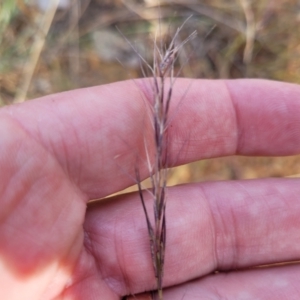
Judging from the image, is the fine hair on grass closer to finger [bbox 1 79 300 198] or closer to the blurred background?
finger [bbox 1 79 300 198]

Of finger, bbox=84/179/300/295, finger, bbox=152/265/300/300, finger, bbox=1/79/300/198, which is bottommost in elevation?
finger, bbox=152/265/300/300

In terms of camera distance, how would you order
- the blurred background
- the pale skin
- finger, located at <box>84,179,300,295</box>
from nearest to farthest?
1. the pale skin
2. finger, located at <box>84,179,300,295</box>
3. the blurred background

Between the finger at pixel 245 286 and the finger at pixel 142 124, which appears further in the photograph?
the finger at pixel 245 286

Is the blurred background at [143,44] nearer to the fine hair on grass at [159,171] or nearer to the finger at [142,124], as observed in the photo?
the finger at [142,124]

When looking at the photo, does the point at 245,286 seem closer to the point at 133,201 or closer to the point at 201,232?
the point at 201,232

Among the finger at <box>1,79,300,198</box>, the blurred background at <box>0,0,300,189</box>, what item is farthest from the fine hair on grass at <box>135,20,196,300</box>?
the blurred background at <box>0,0,300,189</box>

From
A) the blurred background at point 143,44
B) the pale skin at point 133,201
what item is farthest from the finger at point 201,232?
the blurred background at point 143,44

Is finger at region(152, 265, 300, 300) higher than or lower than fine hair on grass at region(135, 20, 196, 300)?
lower
